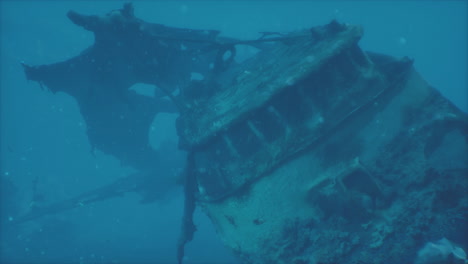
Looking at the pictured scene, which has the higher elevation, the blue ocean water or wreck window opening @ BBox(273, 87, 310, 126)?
the blue ocean water

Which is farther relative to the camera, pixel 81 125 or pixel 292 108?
pixel 81 125

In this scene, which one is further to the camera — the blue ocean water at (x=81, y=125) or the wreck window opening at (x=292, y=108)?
the blue ocean water at (x=81, y=125)

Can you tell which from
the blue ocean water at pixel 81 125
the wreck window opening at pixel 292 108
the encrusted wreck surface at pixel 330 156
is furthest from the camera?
the blue ocean water at pixel 81 125

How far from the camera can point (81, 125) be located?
4149 inches

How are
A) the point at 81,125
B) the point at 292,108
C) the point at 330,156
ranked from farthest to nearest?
the point at 81,125 < the point at 292,108 < the point at 330,156

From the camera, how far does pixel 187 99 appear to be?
7.34 m

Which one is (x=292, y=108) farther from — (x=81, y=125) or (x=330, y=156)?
(x=81, y=125)

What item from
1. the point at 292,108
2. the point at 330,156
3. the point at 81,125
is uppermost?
the point at 81,125

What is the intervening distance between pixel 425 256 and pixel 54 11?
155 ft

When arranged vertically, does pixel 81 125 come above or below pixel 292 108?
above

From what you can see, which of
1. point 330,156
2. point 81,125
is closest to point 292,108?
point 330,156

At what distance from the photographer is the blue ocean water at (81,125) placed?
64.8 ft

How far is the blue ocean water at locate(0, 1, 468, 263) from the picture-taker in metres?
19.8

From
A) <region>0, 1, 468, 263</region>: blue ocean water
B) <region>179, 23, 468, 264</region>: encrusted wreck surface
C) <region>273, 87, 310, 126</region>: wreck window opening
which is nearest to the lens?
<region>179, 23, 468, 264</region>: encrusted wreck surface
